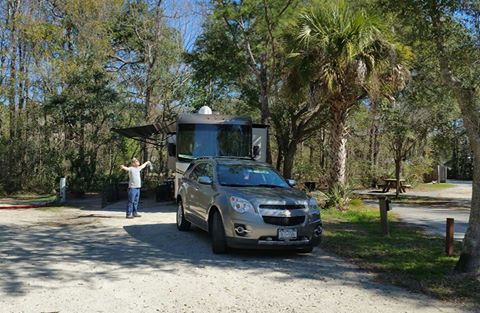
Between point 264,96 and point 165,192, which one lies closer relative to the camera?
point 165,192

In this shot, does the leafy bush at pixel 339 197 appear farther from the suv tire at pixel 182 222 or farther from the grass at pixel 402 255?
the suv tire at pixel 182 222

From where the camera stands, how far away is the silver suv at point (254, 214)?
27.8 feet

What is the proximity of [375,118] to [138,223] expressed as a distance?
54.1 ft

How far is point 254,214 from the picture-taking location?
851cm

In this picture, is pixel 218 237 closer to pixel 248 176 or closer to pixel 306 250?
pixel 306 250

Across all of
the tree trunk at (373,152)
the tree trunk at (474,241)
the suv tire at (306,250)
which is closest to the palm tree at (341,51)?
Result: the suv tire at (306,250)

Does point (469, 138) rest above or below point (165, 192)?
above

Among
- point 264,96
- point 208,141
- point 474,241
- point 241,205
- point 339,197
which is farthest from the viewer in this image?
point 264,96

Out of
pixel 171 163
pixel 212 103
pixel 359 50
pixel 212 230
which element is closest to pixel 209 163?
pixel 212 230

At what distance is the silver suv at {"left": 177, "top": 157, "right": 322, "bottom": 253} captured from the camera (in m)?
8.48

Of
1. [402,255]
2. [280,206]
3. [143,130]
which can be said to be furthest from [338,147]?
[280,206]

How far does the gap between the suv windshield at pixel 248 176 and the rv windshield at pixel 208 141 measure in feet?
17.7

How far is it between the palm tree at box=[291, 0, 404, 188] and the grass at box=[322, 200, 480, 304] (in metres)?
4.16

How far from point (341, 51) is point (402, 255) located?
7.47 m
